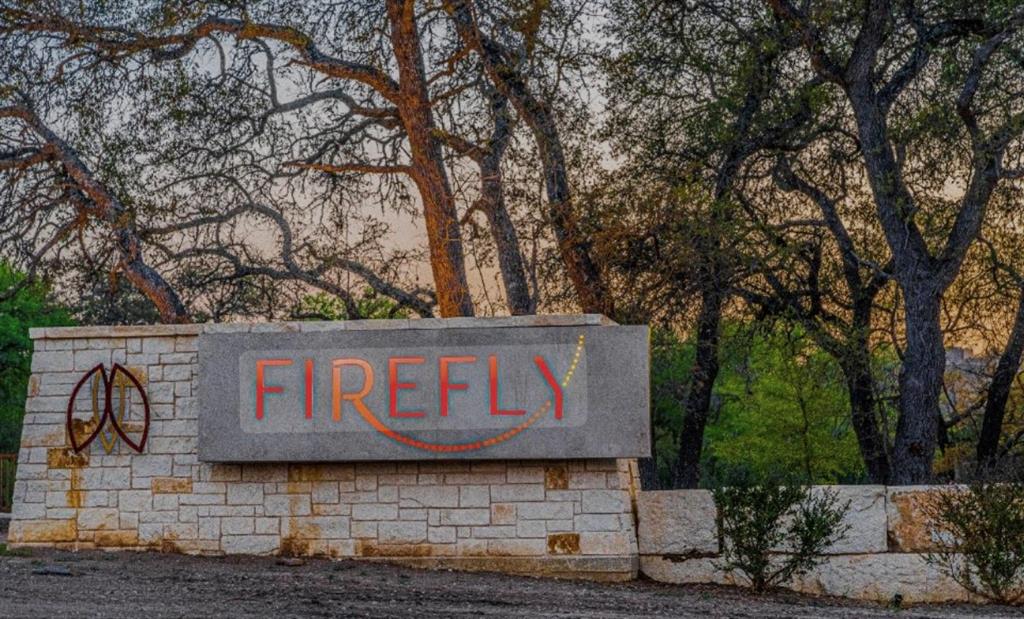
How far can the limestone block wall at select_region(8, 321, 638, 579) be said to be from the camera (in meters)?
12.4

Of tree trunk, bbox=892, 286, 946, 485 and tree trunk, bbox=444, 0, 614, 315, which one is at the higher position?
tree trunk, bbox=444, 0, 614, 315

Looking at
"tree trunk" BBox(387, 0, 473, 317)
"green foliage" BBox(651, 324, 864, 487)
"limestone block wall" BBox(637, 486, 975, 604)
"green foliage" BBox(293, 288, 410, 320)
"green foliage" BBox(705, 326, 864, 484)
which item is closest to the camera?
"limestone block wall" BBox(637, 486, 975, 604)

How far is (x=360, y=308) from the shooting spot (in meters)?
23.4

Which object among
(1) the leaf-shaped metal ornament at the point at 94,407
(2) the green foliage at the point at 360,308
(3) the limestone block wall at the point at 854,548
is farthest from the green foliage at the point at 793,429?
(1) the leaf-shaped metal ornament at the point at 94,407

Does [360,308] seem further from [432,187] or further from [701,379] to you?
[701,379]

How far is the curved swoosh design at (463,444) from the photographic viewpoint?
1238 centimetres

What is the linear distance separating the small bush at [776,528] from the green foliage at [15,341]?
27.3 metres

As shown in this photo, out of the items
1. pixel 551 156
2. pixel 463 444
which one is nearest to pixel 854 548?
pixel 463 444

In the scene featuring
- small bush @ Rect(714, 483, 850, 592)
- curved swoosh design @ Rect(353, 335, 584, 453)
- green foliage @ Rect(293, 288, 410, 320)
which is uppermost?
green foliage @ Rect(293, 288, 410, 320)

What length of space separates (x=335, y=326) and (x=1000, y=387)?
41.8ft

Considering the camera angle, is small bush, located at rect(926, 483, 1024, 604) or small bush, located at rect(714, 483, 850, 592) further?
small bush, located at rect(714, 483, 850, 592)

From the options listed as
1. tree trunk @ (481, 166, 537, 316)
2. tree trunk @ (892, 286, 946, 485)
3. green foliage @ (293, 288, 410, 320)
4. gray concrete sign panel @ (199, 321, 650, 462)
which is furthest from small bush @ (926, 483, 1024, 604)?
green foliage @ (293, 288, 410, 320)

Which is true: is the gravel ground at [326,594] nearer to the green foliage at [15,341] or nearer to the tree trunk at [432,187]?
the tree trunk at [432,187]

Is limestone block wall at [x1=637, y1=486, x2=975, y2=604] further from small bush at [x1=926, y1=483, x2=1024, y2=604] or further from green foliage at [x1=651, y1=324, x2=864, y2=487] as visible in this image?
green foliage at [x1=651, y1=324, x2=864, y2=487]
